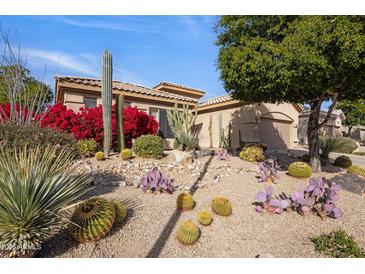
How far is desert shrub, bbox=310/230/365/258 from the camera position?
2.94 metres

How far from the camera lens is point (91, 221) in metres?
2.98

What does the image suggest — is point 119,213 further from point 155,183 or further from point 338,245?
point 338,245

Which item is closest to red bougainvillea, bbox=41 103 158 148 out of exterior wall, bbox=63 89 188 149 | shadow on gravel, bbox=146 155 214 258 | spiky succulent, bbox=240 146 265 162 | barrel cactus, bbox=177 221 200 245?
exterior wall, bbox=63 89 188 149

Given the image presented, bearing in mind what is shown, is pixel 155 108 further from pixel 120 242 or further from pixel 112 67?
pixel 120 242

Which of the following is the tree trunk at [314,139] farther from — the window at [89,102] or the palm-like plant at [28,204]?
the window at [89,102]

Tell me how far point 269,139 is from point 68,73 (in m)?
13.5

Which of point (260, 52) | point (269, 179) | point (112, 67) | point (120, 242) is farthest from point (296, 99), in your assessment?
point (120, 242)

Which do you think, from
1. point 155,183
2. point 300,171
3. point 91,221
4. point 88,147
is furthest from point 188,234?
point 88,147

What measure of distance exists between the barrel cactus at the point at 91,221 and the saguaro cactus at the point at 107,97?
478cm

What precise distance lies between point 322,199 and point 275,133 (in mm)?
11847

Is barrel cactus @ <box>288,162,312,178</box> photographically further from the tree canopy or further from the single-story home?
the single-story home

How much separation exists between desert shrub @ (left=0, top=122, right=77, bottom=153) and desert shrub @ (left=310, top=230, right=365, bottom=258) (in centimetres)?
527

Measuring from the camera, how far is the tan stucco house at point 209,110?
33.7 ft

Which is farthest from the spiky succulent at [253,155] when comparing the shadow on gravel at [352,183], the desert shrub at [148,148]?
the desert shrub at [148,148]
